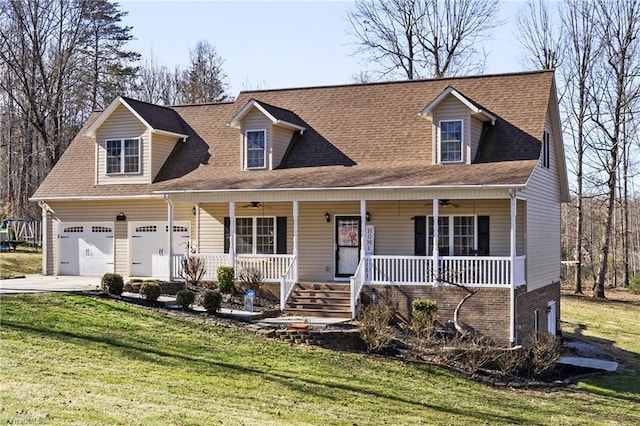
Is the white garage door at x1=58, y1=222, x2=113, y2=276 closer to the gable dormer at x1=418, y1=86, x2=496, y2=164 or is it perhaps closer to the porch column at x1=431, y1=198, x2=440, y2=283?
the gable dormer at x1=418, y1=86, x2=496, y2=164

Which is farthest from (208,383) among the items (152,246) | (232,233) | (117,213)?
(117,213)

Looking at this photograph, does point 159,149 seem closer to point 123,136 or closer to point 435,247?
point 123,136

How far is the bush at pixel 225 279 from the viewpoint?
22.5 metres

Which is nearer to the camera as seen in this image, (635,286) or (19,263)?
(19,263)

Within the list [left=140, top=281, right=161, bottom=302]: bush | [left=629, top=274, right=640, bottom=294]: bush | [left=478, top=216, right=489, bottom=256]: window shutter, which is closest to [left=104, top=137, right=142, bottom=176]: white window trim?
[left=140, top=281, right=161, bottom=302]: bush

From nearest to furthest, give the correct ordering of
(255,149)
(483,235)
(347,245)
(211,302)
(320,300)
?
(211,302), (320,300), (483,235), (347,245), (255,149)

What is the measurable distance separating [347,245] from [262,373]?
9554mm

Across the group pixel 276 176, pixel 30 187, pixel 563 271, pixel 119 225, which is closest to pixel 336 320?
pixel 276 176

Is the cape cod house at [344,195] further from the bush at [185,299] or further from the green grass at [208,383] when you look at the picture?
the green grass at [208,383]

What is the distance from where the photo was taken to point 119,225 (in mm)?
26922

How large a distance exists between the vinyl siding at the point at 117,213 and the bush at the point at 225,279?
343 cm

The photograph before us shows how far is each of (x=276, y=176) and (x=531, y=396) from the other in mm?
10652

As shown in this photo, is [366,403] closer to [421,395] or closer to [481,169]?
[421,395]

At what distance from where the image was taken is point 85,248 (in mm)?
27469
